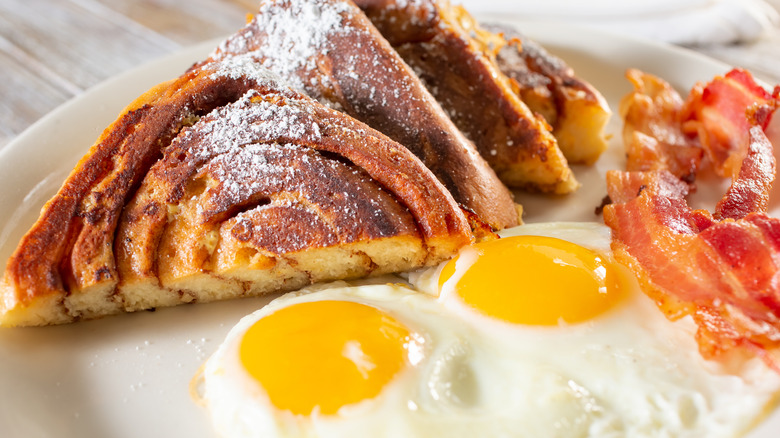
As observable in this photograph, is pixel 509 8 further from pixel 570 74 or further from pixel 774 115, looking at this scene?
pixel 774 115

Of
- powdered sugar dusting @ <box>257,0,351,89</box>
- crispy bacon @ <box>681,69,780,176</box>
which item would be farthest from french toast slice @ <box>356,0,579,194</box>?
crispy bacon @ <box>681,69,780,176</box>

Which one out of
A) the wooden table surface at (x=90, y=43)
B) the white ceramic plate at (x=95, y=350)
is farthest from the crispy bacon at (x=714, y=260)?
the wooden table surface at (x=90, y=43)

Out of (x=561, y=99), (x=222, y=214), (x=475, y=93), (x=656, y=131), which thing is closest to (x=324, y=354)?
(x=222, y=214)

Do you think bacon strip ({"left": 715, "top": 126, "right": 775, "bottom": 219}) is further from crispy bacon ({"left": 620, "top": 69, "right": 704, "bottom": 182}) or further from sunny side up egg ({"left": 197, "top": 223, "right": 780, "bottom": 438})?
sunny side up egg ({"left": 197, "top": 223, "right": 780, "bottom": 438})

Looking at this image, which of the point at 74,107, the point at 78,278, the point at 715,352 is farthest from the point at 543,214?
the point at 74,107

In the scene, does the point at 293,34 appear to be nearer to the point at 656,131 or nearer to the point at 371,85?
the point at 371,85

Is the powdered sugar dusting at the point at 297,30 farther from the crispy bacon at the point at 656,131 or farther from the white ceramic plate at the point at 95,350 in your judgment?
the crispy bacon at the point at 656,131
